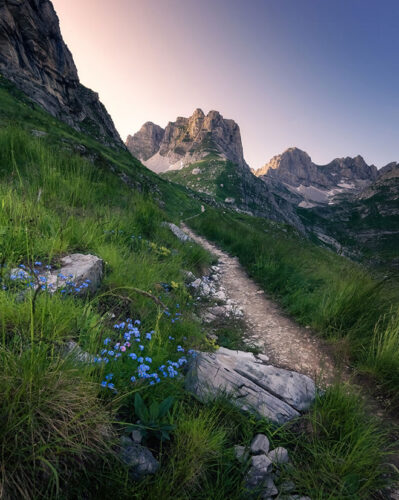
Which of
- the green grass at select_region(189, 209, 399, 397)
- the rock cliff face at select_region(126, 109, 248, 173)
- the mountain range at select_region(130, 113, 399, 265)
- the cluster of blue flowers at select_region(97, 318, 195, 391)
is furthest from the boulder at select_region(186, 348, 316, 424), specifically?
the rock cliff face at select_region(126, 109, 248, 173)

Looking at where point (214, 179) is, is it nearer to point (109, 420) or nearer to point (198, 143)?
point (198, 143)

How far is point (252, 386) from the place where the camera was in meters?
2.68

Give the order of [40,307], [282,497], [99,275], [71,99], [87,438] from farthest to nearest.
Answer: [71,99]
[99,275]
[40,307]
[282,497]
[87,438]

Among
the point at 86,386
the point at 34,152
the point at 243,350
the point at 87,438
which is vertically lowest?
the point at 243,350

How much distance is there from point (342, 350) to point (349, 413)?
1974 millimetres

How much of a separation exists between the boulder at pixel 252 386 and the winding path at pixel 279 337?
337 millimetres

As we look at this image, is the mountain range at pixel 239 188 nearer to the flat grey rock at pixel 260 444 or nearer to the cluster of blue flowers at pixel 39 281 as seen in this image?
the cluster of blue flowers at pixel 39 281

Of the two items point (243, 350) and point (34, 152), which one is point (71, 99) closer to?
point (34, 152)

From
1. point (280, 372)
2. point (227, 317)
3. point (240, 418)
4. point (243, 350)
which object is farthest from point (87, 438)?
point (227, 317)

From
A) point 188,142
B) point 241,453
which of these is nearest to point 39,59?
point 241,453

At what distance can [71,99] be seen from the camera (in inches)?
2078

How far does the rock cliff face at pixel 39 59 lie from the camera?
3409 centimetres

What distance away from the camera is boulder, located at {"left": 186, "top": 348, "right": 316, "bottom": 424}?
2291 mm

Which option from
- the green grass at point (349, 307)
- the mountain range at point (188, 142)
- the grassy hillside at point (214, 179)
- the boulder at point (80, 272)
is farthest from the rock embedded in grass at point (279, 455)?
the grassy hillside at point (214, 179)
